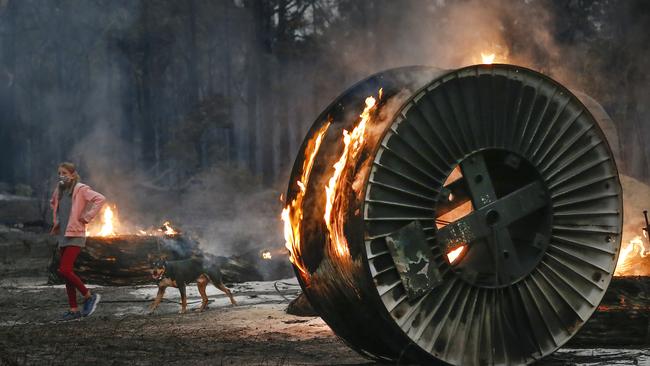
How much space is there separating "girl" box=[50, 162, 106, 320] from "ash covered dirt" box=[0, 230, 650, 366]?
1.16 ft

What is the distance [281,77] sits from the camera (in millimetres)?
38250

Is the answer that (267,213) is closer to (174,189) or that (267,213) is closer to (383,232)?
(174,189)

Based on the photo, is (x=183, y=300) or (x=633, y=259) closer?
(x=183, y=300)

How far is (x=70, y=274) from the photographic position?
11203 mm

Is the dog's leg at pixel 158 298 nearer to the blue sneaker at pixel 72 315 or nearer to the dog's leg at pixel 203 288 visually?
the dog's leg at pixel 203 288

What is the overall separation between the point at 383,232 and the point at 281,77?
33.2 m

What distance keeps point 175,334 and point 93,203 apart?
3513 mm

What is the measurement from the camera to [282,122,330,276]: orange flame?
7.11m

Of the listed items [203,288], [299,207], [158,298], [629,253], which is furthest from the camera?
[629,253]

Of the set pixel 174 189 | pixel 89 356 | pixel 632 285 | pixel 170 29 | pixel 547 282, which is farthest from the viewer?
pixel 170 29

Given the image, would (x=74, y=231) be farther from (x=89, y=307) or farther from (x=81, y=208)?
(x=89, y=307)

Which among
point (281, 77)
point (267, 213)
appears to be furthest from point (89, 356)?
point (281, 77)

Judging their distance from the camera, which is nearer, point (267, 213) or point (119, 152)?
point (267, 213)

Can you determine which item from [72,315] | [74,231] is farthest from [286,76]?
[72,315]
